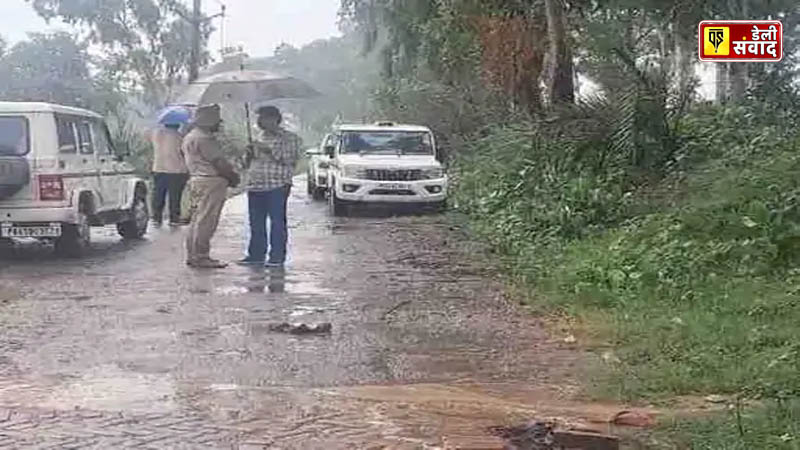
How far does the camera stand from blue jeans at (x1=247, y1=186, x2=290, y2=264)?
42.7ft

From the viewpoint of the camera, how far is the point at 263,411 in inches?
264

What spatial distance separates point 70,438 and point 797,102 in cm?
1415

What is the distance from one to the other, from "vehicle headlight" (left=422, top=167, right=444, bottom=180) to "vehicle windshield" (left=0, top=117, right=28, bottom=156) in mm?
8420

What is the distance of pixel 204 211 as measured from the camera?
42.4 feet

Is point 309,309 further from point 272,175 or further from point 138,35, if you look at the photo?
point 138,35

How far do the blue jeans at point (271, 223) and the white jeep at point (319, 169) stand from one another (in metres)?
9.94

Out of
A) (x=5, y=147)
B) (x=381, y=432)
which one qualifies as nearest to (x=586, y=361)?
(x=381, y=432)

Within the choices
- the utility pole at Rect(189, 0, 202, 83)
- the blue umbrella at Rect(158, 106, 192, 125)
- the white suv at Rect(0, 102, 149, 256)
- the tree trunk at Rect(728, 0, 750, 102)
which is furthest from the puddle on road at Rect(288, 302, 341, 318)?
the utility pole at Rect(189, 0, 202, 83)

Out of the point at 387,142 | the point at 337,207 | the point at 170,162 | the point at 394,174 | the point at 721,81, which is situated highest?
the point at 721,81

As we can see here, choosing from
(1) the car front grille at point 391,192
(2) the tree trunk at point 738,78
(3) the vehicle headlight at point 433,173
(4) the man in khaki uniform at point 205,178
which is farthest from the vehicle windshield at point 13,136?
(2) the tree trunk at point 738,78

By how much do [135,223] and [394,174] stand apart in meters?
5.33

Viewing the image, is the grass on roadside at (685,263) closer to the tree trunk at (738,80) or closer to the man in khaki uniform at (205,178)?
the man in khaki uniform at (205,178)

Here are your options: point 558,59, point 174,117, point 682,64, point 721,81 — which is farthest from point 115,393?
point 721,81

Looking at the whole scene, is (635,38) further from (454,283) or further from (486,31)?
(454,283)
